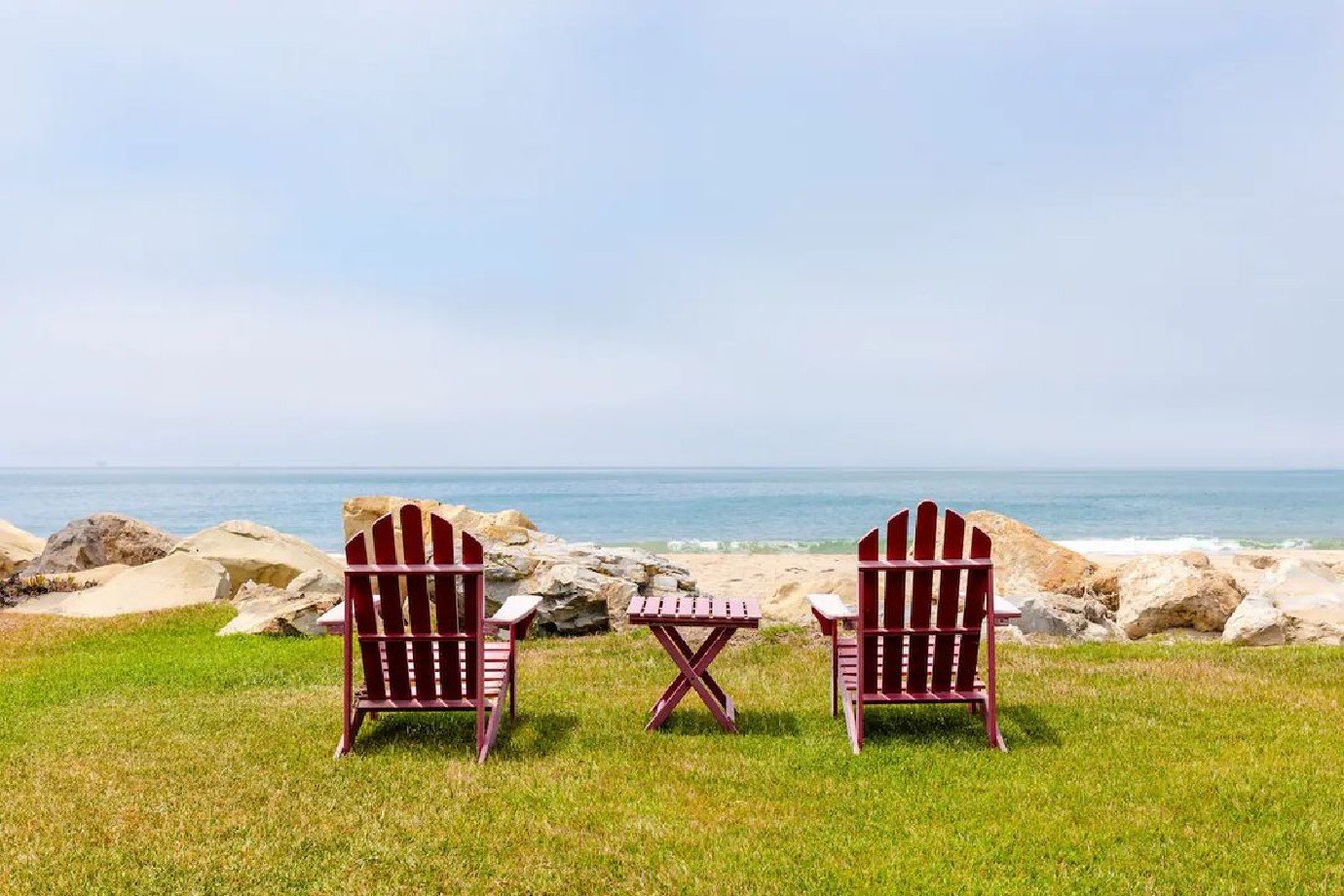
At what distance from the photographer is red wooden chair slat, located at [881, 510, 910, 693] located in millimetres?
5922

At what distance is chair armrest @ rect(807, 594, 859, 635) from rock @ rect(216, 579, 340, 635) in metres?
6.65

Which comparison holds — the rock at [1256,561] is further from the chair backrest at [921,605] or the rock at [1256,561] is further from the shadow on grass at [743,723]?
the shadow on grass at [743,723]

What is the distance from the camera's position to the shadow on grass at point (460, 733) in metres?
6.11

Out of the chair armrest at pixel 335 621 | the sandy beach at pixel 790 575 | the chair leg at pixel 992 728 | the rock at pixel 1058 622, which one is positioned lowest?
the sandy beach at pixel 790 575

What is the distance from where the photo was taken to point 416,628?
612cm

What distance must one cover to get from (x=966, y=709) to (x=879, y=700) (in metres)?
1.34

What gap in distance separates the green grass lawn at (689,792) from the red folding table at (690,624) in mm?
260

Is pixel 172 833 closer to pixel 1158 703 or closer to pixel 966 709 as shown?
pixel 966 709

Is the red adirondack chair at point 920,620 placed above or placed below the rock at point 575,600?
above

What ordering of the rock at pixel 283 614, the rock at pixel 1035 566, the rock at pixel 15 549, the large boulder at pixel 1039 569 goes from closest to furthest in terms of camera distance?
the rock at pixel 283 614
the large boulder at pixel 1039 569
the rock at pixel 1035 566
the rock at pixel 15 549

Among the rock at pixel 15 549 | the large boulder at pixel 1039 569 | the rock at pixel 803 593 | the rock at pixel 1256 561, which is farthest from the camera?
the rock at pixel 1256 561

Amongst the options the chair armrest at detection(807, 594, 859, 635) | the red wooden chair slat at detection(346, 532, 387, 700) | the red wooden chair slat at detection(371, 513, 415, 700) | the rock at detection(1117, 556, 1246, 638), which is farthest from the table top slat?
the rock at detection(1117, 556, 1246, 638)

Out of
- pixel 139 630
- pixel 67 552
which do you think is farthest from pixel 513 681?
pixel 67 552

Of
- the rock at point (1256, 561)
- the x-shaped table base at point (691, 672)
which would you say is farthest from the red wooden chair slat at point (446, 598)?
the rock at point (1256, 561)
